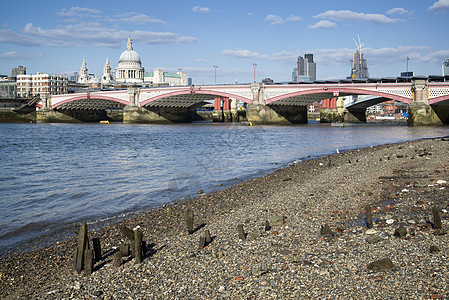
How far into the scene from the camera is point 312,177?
45.8ft

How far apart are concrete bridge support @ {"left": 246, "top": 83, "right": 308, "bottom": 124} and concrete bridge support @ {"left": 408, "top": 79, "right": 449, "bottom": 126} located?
19.4 metres

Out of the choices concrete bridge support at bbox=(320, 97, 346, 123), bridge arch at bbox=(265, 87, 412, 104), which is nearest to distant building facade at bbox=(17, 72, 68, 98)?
concrete bridge support at bbox=(320, 97, 346, 123)

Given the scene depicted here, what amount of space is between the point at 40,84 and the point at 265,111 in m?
87.8

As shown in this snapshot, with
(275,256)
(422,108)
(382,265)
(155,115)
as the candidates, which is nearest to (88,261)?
(275,256)

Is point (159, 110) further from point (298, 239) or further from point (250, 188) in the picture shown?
point (298, 239)

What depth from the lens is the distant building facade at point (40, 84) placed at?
12562 cm

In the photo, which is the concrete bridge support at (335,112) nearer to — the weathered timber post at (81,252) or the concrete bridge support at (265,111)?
the concrete bridge support at (265,111)

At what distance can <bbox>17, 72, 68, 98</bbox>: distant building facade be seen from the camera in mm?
125625

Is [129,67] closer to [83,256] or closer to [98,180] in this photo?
[98,180]

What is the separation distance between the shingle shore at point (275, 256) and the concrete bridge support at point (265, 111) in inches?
2071

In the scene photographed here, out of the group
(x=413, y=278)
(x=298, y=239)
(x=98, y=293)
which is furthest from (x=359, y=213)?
(x=98, y=293)

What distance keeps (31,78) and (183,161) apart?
12311cm

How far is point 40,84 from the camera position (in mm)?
126938

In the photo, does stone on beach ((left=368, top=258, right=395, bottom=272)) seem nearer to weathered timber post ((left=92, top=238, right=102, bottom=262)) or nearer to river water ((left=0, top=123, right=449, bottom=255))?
weathered timber post ((left=92, top=238, right=102, bottom=262))
